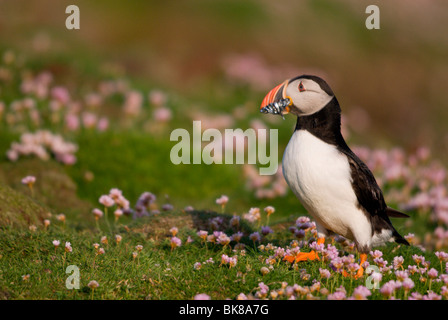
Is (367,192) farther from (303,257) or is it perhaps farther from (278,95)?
(278,95)

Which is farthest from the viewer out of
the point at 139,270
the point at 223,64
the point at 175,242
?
the point at 223,64

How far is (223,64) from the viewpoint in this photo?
63.3 feet

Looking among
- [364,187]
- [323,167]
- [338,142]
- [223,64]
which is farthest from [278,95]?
[223,64]

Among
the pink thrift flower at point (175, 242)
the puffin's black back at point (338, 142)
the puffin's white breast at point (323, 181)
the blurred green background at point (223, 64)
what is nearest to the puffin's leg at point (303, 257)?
the puffin's white breast at point (323, 181)

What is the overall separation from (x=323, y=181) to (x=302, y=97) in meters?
0.78

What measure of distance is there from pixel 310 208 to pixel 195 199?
482 cm

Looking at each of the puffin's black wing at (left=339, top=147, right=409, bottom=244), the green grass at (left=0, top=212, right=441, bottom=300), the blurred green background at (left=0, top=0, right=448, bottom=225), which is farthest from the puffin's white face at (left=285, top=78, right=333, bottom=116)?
the blurred green background at (left=0, top=0, right=448, bottom=225)

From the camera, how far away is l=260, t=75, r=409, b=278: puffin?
5523 millimetres

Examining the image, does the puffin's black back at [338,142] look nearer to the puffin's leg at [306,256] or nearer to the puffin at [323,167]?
the puffin at [323,167]

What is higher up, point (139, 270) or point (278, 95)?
point (278, 95)

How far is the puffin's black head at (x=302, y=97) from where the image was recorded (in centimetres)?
566

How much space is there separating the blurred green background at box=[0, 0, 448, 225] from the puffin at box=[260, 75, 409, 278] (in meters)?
4.05

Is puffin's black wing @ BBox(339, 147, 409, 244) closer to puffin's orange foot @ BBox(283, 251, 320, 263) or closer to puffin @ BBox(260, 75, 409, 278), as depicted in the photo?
puffin @ BBox(260, 75, 409, 278)

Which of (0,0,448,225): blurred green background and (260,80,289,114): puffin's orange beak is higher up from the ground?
(0,0,448,225): blurred green background
